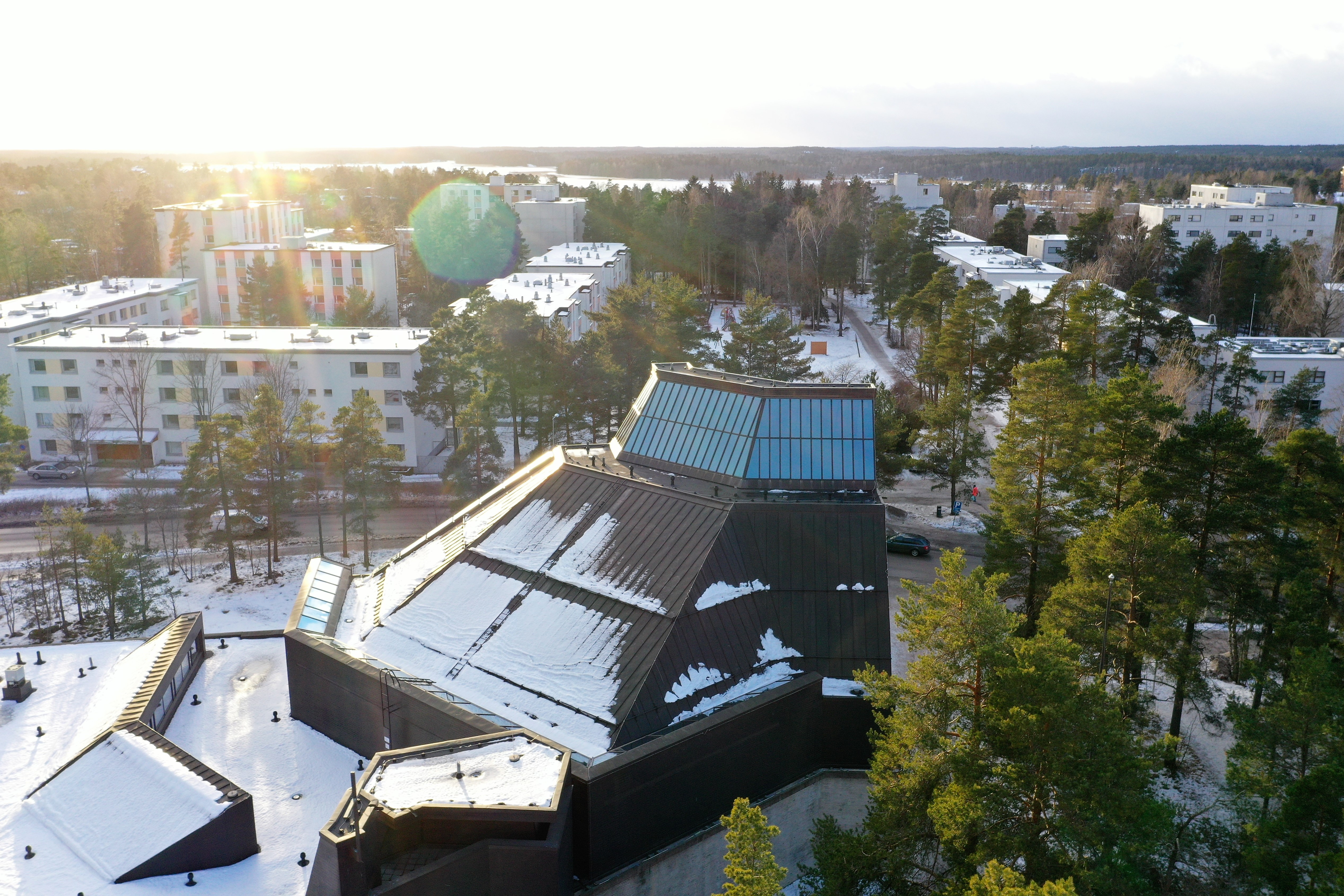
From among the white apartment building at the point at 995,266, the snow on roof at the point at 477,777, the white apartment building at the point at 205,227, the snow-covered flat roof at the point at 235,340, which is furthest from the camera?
the white apartment building at the point at 205,227

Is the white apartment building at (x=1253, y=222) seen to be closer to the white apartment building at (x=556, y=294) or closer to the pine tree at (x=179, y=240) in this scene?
Answer: the white apartment building at (x=556, y=294)

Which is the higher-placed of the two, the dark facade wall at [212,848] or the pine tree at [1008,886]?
the pine tree at [1008,886]

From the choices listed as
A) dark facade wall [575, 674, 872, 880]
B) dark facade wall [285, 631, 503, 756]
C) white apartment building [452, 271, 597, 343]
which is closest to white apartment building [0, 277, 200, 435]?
white apartment building [452, 271, 597, 343]

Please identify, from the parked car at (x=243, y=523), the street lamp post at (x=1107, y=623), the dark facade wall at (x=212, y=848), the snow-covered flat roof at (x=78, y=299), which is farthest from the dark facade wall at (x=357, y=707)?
the snow-covered flat roof at (x=78, y=299)

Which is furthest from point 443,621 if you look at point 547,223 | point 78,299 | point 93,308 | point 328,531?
point 547,223

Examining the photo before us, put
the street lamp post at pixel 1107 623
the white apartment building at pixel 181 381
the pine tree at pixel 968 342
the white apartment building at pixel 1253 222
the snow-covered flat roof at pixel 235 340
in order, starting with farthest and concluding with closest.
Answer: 1. the white apartment building at pixel 1253 222
2. the snow-covered flat roof at pixel 235 340
3. the white apartment building at pixel 181 381
4. the pine tree at pixel 968 342
5. the street lamp post at pixel 1107 623
